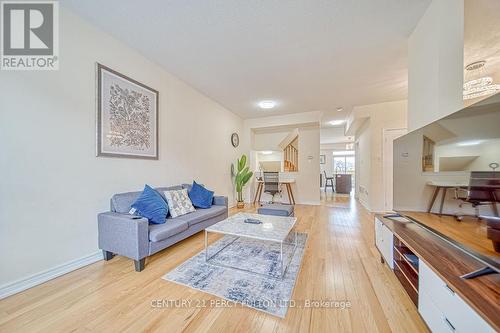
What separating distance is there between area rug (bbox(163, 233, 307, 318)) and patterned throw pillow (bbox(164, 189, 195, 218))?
0.67 meters

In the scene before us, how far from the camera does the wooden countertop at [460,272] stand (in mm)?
744

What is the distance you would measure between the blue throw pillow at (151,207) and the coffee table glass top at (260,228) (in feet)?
2.13

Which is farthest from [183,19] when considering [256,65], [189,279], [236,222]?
[189,279]

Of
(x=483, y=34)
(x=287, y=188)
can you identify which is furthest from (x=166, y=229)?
(x=287, y=188)

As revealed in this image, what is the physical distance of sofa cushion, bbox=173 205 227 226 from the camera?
2.52 meters

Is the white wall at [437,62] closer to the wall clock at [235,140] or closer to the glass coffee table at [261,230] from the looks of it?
the glass coffee table at [261,230]

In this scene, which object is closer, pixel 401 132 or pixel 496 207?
pixel 496 207

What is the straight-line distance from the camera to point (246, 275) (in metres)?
1.82

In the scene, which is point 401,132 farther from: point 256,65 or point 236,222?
point 236,222

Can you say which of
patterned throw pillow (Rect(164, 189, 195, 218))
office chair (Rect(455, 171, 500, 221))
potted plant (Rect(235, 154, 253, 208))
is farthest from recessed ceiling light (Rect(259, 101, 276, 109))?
office chair (Rect(455, 171, 500, 221))

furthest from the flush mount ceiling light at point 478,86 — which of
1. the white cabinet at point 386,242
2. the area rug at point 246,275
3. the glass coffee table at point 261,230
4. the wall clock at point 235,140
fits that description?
the wall clock at point 235,140

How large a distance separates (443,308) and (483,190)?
68 centimetres

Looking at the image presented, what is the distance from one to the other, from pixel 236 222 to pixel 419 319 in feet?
5.80

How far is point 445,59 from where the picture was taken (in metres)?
1.56
